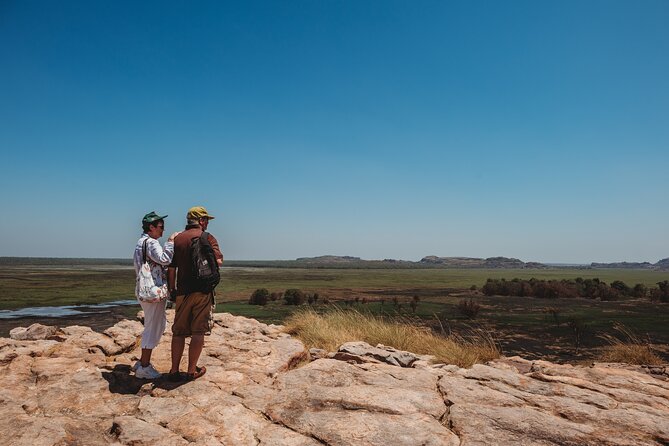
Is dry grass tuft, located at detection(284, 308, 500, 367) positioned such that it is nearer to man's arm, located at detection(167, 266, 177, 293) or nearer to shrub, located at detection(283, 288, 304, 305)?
man's arm, located at detection(167, 266, 177, 293)

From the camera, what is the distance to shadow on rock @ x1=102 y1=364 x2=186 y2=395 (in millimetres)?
4719

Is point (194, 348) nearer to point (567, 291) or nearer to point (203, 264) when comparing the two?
point (203, 264)

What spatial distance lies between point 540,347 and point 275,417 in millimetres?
14737

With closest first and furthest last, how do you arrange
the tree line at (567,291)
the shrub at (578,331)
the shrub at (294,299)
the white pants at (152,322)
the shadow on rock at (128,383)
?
the shadow on rock at (128,383)
the white pants at (152,322)
the shrub at (578,331)
the shrub at (294,299)
the tree line at (567,291)

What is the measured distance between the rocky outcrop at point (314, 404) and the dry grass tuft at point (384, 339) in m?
1.24

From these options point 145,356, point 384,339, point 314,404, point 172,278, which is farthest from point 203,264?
point 384,339

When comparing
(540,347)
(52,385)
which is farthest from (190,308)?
(540,347)

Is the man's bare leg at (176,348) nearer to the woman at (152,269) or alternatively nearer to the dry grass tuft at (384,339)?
the woman at (152,269)

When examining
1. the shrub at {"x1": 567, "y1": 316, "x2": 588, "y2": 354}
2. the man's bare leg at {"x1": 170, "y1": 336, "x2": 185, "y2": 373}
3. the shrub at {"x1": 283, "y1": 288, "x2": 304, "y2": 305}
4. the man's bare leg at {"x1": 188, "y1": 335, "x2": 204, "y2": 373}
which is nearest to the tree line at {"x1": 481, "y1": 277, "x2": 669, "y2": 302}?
the shrub at {"x1": 567, "y1": 316, "x2": 588, "y2": 354}

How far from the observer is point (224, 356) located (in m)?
6.38

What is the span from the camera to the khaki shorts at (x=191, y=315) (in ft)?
15.8

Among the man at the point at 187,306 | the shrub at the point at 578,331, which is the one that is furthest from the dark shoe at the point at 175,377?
the shrub at the point at 578,331

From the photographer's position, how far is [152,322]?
5.03 metres

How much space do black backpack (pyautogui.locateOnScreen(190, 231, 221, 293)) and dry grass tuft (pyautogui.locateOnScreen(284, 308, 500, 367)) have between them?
391cm
